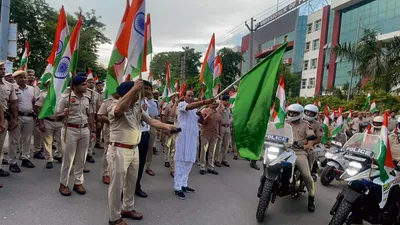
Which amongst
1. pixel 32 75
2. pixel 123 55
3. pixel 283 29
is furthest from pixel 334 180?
pixel 283 29

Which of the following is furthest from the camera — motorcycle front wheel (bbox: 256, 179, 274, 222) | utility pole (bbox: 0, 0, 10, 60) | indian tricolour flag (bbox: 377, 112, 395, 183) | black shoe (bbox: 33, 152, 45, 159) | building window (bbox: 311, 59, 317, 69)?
building window (bbox: 311, 59, 317, 69)

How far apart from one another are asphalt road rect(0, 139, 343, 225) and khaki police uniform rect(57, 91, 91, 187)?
1.26 feet

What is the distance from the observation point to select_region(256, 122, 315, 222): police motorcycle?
14.0ft

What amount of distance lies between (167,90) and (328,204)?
6.89 meters

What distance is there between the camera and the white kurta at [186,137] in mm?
5344

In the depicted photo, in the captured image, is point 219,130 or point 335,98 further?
point 335,98

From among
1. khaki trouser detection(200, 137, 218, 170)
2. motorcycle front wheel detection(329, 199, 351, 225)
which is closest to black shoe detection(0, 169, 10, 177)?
khaki trouser detection(200, 137, 218, 170)

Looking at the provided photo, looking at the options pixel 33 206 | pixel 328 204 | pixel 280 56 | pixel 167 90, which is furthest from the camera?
pixel 167 90

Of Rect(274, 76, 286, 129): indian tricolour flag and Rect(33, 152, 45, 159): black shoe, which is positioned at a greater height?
Rect(274, 76, 286, 129): indian tricolour flag

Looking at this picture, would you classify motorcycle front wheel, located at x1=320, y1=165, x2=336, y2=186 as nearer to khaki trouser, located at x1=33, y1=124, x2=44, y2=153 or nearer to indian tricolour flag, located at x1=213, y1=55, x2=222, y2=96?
indian tricolour flag, located at x1=213, y1=55, x2=222, y2=96

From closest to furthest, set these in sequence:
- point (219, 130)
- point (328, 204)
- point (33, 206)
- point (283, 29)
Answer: point (33, 206), point (328, 204), point (219, 130), point (283, 29)

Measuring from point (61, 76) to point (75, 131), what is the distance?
94 cm

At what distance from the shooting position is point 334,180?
24.3ft

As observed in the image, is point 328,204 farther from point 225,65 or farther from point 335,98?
point 225,65
